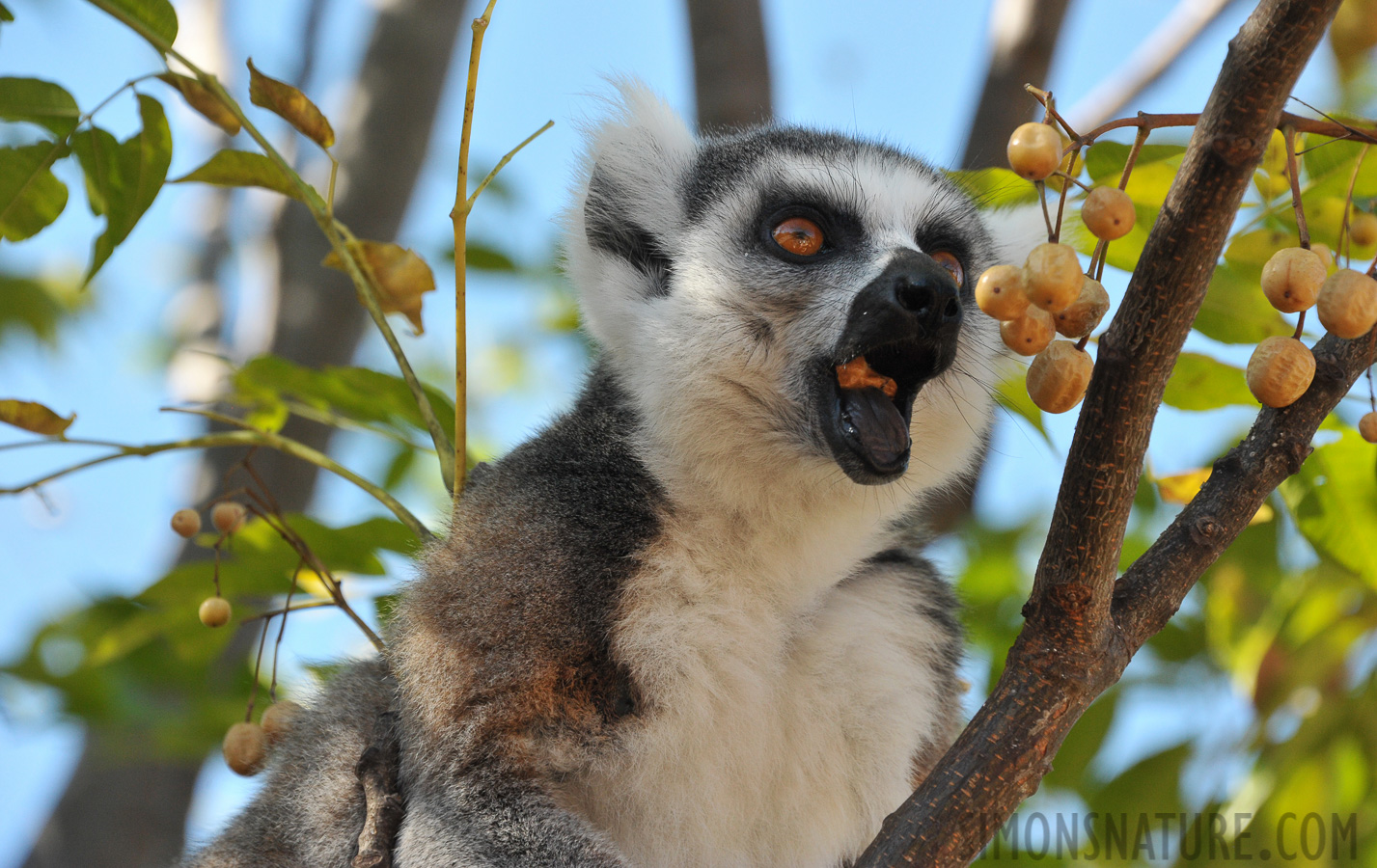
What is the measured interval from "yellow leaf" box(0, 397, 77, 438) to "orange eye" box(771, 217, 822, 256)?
1807 millimetres

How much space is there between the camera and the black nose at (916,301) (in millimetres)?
2541

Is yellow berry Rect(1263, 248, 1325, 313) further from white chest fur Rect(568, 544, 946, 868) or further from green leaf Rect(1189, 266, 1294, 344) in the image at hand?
white chest fur Rect(568, 544, 946, 868)

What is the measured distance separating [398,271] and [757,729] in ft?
4.62

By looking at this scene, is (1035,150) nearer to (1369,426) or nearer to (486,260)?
(1369,426)

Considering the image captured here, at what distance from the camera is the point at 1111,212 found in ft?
5.92

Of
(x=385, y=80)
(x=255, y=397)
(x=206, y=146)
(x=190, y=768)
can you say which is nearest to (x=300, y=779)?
(x=255, y=397)

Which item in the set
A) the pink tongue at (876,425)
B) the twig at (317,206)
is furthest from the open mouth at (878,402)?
the twig at (317,206)

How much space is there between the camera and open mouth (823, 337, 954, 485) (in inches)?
102

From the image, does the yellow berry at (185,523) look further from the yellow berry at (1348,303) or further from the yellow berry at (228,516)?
the yellow berry at (1348,303)

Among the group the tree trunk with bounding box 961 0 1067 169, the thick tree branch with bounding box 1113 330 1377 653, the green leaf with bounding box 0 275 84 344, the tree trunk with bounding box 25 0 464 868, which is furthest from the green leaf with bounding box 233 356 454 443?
the green leaf with bounding box 0 275 84 344

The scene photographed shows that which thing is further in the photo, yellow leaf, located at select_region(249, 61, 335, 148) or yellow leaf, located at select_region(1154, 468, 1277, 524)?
yellow leaf, located at select_region(1154, 468, 1277, 524)

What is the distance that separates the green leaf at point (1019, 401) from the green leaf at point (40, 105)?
2.41 meters

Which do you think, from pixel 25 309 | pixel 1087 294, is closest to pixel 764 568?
pixel 1087 294

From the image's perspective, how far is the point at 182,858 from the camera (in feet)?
11.0
